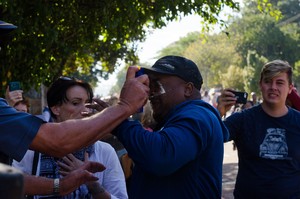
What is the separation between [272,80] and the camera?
4180 mm

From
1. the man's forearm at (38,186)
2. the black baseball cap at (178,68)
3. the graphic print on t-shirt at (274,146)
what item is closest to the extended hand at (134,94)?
the black baseball cap at (178,68)

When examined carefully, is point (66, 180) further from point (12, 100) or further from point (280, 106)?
point (12, 100)

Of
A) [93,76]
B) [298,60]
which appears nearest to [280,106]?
[93,76]

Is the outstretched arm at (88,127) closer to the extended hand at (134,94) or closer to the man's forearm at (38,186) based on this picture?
the extended hand at (134,94)

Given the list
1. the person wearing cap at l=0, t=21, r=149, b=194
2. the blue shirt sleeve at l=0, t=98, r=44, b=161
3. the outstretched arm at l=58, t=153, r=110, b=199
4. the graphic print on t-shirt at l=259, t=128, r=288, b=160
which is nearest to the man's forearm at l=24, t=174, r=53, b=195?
the outstretched arm at l=58, t=153, r=110, b=199

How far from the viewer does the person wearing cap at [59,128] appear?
6.84ft

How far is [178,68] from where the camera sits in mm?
2707

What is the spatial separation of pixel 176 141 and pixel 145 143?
141 mm

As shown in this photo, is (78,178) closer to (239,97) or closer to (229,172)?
(239,97)

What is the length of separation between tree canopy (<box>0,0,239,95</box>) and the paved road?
3.17 metres

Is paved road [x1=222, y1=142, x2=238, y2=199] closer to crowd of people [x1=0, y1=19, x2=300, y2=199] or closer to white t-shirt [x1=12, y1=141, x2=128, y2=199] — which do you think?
crowd of people [x1=0, y1=19, x2=300, y2=199]

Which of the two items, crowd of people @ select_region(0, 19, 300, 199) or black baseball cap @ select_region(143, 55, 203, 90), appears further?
black baseball cap @ select_region(143, 55, 203, 90)

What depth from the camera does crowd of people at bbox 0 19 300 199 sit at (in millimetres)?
2219

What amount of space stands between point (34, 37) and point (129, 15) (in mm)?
1479
